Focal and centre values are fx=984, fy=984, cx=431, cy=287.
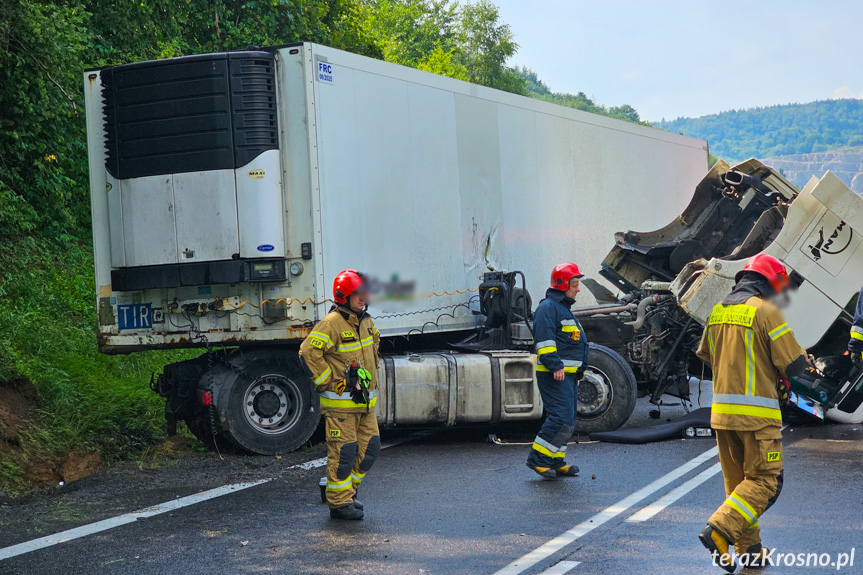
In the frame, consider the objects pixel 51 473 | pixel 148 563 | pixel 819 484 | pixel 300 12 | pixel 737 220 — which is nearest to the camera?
pixel 148 563

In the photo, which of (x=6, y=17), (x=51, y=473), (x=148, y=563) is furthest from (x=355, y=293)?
(x=6, y=17)

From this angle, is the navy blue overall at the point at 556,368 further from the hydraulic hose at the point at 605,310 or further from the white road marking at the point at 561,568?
the hydraulic hose at the point at 605,310

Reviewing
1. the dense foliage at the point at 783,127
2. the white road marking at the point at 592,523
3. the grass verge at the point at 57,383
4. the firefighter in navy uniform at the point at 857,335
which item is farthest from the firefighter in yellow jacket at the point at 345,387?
the dense foliage at the point at 783,127

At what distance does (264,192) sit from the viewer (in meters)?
8.37

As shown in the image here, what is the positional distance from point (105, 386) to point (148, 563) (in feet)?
16.2

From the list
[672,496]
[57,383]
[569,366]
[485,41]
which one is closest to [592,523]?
[672,496]

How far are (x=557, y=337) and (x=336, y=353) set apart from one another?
2.16 meters

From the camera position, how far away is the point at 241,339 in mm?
8633

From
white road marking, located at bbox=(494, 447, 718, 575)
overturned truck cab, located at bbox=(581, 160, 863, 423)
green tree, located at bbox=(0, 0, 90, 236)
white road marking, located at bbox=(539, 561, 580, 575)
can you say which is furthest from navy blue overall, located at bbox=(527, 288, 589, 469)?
green tree, located at bbox=(0, 0, 90, 236)

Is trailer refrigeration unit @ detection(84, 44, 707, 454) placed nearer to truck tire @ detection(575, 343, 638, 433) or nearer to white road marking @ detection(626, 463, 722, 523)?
truck tire @ detection(575, 343, 638, 433)

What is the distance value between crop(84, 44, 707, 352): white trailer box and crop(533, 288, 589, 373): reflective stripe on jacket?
1885mm

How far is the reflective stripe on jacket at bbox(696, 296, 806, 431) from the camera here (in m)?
5.07

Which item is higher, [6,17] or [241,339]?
[6,17]

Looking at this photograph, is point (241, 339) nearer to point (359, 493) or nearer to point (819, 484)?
point (359, 493)
